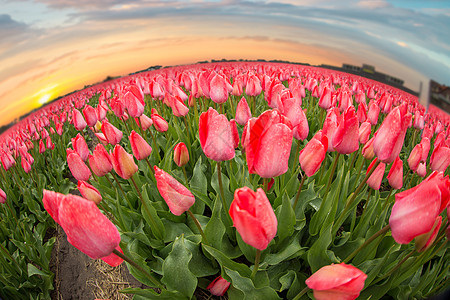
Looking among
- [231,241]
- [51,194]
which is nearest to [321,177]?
[231,241]

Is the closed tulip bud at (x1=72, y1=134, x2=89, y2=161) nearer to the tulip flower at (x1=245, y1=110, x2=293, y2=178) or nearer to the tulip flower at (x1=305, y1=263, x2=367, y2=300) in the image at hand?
the tulip flower at (x1=245, y1=110, x2=293, y2=178)

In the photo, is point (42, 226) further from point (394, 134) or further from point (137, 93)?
point (394, 134)

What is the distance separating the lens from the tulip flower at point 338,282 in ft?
2.24

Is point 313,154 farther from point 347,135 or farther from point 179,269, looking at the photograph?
point 179,269

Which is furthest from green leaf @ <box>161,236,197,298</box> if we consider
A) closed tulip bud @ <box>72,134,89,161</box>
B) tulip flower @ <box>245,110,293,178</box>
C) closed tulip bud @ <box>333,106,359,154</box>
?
closed tulip bud @ <box>72,134,89,161</box>

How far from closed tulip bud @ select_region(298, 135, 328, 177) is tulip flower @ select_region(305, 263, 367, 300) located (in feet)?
1.54

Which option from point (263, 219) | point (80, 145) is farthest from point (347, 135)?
point (80, 145)

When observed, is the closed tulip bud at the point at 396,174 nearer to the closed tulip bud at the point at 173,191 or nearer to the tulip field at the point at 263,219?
the tulip field at the point at 263,219

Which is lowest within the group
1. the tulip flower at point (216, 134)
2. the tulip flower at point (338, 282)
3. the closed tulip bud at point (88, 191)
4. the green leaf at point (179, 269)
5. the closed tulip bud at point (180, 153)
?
the green leaf at point (179, 269)

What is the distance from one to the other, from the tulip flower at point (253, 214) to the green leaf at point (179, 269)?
2.09 feet

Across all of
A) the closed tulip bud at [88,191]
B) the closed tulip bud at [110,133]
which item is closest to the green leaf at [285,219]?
the closed tulip bud at [88,191]

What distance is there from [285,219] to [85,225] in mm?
995

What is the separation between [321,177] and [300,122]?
0.69m

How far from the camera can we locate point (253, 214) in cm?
68
